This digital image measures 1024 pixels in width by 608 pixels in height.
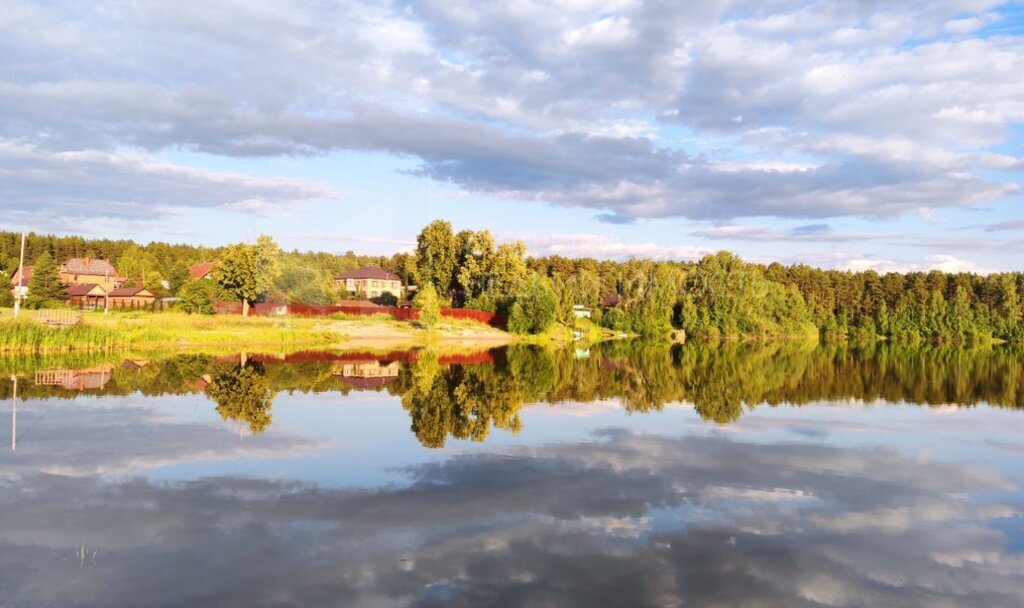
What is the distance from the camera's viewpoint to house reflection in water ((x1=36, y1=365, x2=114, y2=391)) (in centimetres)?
2714

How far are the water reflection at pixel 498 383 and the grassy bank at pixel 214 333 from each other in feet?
20.7

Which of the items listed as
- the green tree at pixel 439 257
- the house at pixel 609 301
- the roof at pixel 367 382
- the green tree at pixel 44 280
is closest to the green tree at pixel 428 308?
the green tree at pixel 439 257

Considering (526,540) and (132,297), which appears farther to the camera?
(132,297)

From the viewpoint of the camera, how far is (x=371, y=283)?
123375 mm

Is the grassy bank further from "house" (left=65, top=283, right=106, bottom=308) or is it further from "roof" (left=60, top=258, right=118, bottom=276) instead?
"roof" (left=60, top=258, right=118, bottom=276)

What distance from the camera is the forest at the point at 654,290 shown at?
81562 millimetres

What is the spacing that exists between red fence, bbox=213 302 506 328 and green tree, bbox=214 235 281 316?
1863 mm

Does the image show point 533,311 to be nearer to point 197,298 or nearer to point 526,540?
point 197,298

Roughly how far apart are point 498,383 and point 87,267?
4585 inches

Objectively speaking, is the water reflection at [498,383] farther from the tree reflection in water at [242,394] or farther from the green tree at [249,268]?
the green tree at [249,268]

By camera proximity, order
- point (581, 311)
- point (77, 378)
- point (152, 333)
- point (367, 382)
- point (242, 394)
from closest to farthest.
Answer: point (242, 394), point (77, 378), point (367, 382), point (152, 333), point (581, 311)

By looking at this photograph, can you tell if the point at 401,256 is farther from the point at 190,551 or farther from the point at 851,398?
the point at 190,551

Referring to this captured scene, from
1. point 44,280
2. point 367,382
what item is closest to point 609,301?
point 44,280

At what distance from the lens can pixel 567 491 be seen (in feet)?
43.5
